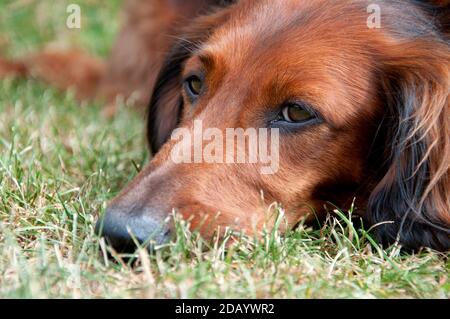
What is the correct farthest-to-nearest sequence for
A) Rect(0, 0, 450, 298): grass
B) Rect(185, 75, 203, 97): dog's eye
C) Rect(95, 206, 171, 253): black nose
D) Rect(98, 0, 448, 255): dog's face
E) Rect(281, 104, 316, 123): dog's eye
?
Rect(185, 75, 203, 97): dog's eye
Rect(281, 104, 316, 123): dog's eye
Rect(98, 0, 448, 255): dog's face
Rect(95, 206, 171, 253): black nose
Rect(0, 0, 450, 298): grass

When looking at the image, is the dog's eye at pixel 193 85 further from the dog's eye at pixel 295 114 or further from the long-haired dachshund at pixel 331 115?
the dog's eye at pixel 295 114

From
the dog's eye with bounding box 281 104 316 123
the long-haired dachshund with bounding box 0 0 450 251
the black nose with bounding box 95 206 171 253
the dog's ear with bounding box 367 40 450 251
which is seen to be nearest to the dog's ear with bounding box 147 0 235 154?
the long-haired dachshund with bounding box 0 0 450 251

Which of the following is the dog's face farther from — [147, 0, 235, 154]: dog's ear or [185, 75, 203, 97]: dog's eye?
[147, 0, 235, 154]: dog's ear

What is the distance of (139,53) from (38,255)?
2.75 metres

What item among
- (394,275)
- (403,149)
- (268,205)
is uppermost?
(403,149)

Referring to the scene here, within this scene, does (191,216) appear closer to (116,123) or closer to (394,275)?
(394,275)

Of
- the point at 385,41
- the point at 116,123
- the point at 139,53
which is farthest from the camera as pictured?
the point at 139,53

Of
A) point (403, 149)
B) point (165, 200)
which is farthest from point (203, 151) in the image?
point (403, 149)

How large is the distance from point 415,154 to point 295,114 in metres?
0.46

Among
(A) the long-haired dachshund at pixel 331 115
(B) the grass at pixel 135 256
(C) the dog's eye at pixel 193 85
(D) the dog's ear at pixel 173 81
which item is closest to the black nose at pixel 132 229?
(B) the grass at pixel 135 256

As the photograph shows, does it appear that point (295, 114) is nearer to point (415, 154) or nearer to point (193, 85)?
point (415, 154)

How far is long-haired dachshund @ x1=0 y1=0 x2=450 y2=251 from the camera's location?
2.76 metres

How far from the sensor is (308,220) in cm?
293
